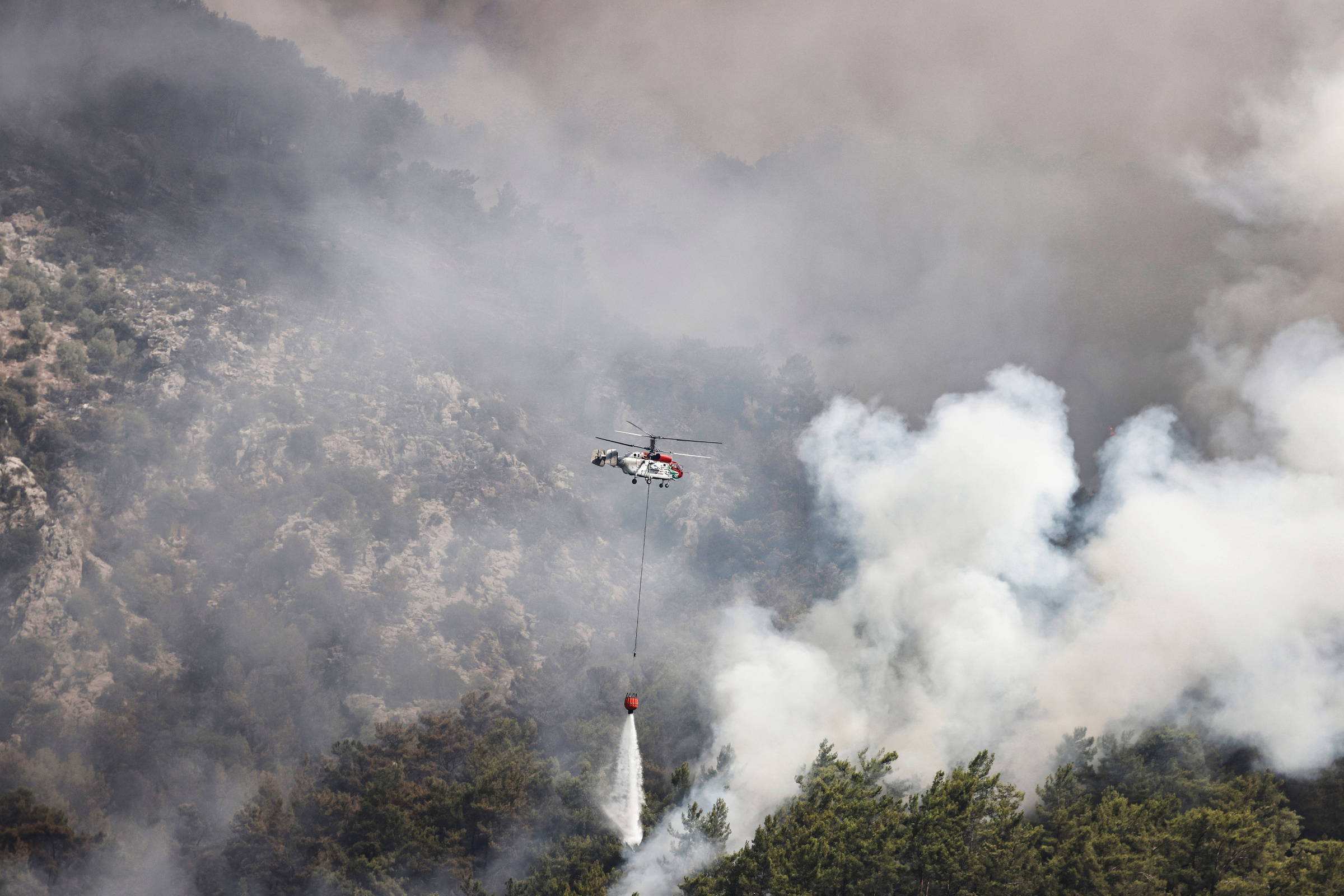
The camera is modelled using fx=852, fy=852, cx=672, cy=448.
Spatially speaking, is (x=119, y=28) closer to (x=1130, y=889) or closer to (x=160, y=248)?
(x=160, y=248)

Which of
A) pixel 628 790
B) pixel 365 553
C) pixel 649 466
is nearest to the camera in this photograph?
pixel 649 466

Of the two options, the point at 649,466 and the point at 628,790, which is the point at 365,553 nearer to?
the point at 628,790

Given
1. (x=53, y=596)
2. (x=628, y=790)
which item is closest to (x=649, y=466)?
(x=628, y=790)

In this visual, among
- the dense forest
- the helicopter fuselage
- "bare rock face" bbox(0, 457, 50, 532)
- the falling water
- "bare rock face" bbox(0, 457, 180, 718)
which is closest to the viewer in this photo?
the dense forest

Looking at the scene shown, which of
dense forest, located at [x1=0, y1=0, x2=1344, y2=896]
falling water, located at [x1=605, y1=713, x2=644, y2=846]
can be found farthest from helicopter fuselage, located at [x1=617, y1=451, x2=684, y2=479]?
falling water, located at [x1=605, y1=713, x2=644, y2=846]

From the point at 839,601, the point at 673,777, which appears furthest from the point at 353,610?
the point at 839,601

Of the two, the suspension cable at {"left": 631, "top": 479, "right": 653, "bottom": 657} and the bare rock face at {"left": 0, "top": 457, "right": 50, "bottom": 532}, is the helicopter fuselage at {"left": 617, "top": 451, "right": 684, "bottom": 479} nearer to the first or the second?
the suspension cable at {"left": 631, "top": 479, "right": 653, "bottom": 657}
